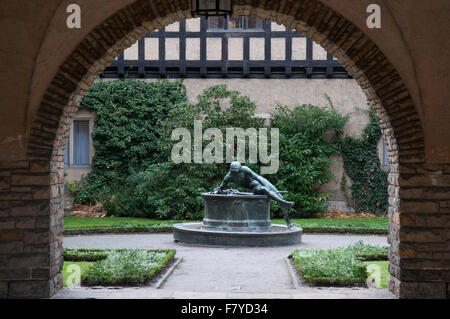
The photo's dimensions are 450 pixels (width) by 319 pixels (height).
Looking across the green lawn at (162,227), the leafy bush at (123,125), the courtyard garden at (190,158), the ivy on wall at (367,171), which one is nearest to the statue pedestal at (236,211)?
the green lawn at (162,227)

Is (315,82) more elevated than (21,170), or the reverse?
(315,82)

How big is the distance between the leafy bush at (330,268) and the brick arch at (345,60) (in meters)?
0.82

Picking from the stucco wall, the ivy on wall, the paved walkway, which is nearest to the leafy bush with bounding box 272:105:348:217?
the stucco wall

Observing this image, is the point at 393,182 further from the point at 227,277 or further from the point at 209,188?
the point at 209,188

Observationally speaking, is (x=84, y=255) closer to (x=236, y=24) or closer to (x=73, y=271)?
(x=73, y=271)

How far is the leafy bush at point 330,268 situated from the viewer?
7.37m

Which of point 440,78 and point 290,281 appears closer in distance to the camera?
point 440,78

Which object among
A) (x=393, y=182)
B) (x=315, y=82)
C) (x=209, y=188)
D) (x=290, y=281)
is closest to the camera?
(x=393, y=182)

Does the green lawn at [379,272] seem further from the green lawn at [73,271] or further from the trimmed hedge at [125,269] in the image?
the green lawn at [73,271]

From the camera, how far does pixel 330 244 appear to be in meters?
11.6

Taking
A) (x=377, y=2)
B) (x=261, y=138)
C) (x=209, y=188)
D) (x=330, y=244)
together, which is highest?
(x=377, y=2)
